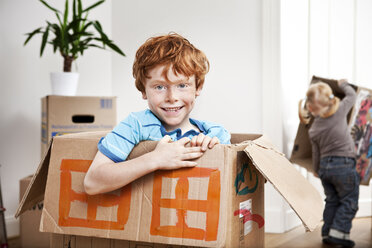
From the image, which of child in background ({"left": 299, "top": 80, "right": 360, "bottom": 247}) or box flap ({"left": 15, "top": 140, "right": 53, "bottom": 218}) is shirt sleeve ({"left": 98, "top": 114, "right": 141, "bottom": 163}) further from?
child in background ({"left": 299, "top": 80, "right": 360, "bottom": 247})

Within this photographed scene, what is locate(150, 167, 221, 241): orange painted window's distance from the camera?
84cm

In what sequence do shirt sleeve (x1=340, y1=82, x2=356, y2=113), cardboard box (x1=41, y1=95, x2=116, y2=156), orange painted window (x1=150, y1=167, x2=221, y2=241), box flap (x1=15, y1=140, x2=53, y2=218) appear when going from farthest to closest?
shirt sleeve (x1=340, y1=82, x2=356, y2=113), cardboard box (x1=41, y1=95, x2=116, y2=156), box flap (x1=15, y1=140, x2=53, y2=218), orange painted window (x1=150, y1=167, x2=221, y2=241)

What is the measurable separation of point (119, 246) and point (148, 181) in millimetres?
163

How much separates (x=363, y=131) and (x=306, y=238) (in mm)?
675

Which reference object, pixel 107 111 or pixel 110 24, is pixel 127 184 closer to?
pixel 107 111

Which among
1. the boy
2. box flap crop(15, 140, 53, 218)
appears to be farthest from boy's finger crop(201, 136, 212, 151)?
box flap crop(15, 140, 53, 218)

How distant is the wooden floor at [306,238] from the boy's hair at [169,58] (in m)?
1.42

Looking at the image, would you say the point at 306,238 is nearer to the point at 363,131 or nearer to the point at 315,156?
the point at 315,156

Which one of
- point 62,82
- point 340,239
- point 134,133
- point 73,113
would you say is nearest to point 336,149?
point 340,239

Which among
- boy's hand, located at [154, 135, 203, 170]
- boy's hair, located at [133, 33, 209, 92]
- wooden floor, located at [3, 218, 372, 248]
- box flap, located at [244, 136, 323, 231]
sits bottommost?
wooden floor, located at [3, 218, 372, 248]

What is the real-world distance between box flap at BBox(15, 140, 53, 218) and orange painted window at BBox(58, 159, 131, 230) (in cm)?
9

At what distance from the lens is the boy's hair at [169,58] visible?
106cm

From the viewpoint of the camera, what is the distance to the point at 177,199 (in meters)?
0.86

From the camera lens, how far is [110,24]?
9.48 feet
